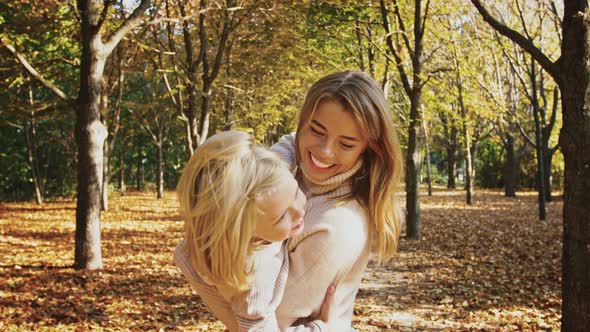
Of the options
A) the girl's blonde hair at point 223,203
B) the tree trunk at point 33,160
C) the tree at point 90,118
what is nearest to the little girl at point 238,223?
the girl's blonde hair at point 223,203

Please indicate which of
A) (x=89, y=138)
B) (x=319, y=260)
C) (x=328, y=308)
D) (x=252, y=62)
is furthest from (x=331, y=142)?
(x=252, y=62)

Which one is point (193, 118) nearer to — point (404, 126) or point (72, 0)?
point (72, 0)

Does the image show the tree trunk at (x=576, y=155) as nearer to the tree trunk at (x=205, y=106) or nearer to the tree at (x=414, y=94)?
the tree at (x=414, y=94)

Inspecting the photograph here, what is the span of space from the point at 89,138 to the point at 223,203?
281 inches

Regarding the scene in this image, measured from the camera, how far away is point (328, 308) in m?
1.68

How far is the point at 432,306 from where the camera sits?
666 cm

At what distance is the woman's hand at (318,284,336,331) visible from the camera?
65.9 inches

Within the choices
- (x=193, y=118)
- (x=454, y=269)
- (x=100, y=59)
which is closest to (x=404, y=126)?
(x=454, y=269)

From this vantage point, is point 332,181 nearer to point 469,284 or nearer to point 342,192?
point 342,192

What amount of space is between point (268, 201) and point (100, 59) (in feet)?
23.4

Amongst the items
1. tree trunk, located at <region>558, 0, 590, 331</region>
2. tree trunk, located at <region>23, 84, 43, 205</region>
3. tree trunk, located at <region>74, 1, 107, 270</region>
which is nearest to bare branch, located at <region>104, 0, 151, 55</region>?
tree trunk, located at <region>74, 1, 107, 270</region>

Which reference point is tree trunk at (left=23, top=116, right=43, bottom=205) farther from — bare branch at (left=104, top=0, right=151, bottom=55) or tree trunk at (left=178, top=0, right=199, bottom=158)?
bare branch at (left=104, top=0, right=151, bottom=55)

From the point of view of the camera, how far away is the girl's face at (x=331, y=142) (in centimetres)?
172

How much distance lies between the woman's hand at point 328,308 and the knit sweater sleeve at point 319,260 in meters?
0.02
